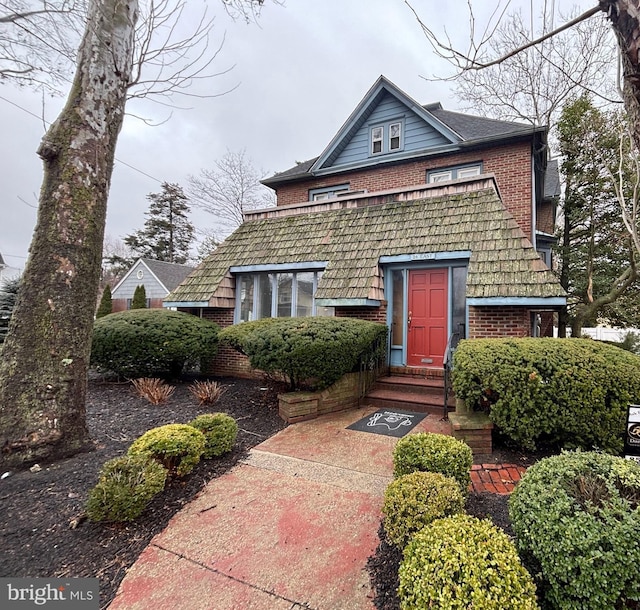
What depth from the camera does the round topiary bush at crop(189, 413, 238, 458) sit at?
3818 millimetres

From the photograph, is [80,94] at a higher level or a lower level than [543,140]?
lower

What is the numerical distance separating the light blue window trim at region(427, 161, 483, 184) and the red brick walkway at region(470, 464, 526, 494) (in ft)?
28.9

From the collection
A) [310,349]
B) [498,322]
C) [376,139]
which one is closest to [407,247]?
[498,322]

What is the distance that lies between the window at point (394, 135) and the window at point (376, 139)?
0.34 metres

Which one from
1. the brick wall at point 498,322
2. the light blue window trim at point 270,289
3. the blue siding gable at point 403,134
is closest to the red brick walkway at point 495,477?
the brick wall at point 498,322

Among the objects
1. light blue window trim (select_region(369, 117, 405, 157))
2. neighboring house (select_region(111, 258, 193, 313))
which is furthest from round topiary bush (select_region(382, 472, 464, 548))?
neighboring house (select_region(111, 258, 193, 313))

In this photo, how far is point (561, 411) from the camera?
3576 millimetres

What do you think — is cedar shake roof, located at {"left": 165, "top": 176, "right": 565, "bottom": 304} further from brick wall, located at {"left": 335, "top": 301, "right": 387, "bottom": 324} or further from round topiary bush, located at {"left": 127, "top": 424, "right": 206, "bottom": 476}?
round topiary bush, located at {"left": 127, "top": 424, "right": 206, "bottom": 476}

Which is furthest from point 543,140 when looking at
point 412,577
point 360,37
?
point 412,577

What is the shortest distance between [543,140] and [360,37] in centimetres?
684

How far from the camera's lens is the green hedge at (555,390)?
3492mm

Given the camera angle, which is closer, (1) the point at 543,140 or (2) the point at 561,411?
(2) the point at 561,411

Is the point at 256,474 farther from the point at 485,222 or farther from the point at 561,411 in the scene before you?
the point at 485,222

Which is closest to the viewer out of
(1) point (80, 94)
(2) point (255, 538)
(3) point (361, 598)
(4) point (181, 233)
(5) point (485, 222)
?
(3) point (361, 598)
